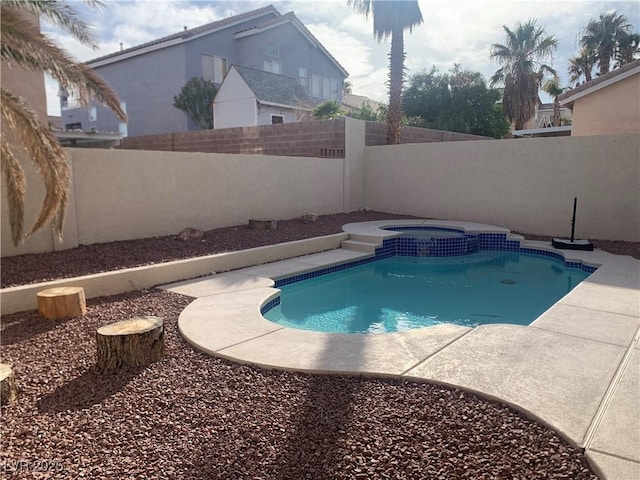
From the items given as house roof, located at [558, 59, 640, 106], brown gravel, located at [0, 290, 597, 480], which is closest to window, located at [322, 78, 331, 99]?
house roof, located at [558, 59, 640, 106]

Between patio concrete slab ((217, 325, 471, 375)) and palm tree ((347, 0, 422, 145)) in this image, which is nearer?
patio concrete slab ((217, 325, 471, 375))

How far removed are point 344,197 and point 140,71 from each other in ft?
60.2

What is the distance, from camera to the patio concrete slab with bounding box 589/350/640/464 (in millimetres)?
2721

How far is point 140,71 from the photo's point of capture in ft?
85.8

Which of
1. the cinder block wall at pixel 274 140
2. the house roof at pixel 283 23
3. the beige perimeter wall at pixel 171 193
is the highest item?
the house roof at pixel 283 23

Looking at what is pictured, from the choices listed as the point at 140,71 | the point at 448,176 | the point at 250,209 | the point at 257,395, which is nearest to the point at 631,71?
the point at 448,176

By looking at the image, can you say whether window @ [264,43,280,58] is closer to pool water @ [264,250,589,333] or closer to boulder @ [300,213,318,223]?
boulder @ [300,213,318,223]

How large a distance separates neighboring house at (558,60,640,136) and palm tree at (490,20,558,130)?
12.9 metres

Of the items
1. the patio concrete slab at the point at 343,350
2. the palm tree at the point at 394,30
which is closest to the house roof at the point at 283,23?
the palm tree at the point at 394,30

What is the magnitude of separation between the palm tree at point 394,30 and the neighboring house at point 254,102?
726cm

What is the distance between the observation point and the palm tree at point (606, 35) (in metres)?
24.9

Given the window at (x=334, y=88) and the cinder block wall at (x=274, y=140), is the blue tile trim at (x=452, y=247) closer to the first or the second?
the cinder block wall at (x=274, y=140)

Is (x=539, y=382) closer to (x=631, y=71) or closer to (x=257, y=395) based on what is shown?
(x=257, y=395)

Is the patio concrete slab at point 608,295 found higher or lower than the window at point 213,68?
lower
